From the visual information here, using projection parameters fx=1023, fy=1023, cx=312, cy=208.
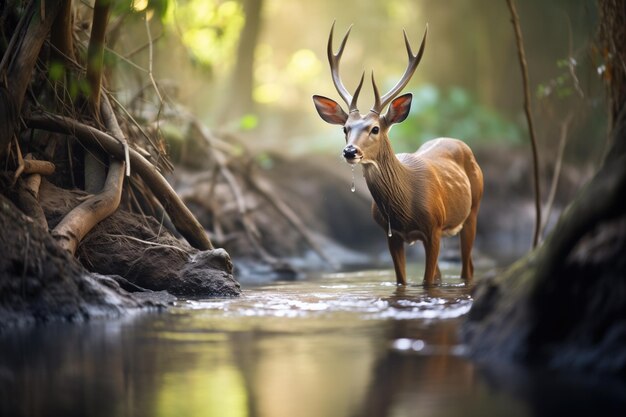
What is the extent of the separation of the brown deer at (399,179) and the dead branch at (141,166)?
4.97 ft

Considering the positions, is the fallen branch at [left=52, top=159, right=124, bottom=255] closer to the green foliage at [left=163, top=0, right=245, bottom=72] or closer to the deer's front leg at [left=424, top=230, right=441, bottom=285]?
the deer's front leg at [left=424, top=230, right=441, bottom=285]

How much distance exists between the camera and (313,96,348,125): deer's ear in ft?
31.8

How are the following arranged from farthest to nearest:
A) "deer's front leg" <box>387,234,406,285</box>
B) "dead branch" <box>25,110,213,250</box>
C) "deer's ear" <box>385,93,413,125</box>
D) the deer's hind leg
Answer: the deer's hind leg, "deer's front leg" <box>387,234,406,285</box>, "deer's ear" <box>385,93,413,125</box>, "dead branch" <box>25,110,213,250</box>

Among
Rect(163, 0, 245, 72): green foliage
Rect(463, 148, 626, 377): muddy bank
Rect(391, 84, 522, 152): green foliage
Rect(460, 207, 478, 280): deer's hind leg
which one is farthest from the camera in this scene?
Rect(391, 84, 522, 152): green foliage

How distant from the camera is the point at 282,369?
4.90 metres

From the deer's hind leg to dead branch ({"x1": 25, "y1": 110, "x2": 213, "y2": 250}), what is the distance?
9.64ft


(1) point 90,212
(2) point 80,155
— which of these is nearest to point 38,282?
(1) point 90,212

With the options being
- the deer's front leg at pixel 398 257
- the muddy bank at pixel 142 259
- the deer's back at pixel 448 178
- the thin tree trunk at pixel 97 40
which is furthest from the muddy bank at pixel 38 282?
the deer's back at pixel 448 178

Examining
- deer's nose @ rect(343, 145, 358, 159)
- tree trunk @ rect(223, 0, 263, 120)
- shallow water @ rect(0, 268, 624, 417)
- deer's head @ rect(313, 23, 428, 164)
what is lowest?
shallow water @ rect(0, 268, 624, 417)

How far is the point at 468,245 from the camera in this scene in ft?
35.6

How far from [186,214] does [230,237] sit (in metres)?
3.83

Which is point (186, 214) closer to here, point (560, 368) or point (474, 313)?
point (474, 313)

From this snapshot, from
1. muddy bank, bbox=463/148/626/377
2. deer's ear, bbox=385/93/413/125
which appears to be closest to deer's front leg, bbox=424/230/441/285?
deer's ear, bbox=385/93/413/125

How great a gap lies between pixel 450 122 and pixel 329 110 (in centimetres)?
1107
